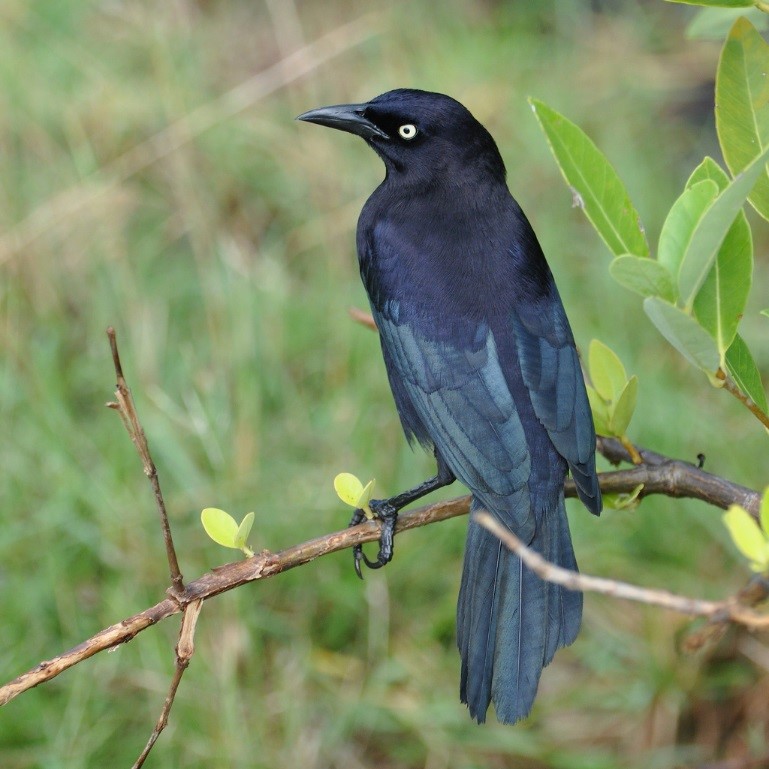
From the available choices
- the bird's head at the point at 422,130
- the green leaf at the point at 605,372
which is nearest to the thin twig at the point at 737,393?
the green leaf at the point at 605,372

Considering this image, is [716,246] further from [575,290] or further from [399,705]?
[575,290]

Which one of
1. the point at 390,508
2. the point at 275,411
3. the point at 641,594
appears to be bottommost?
the point at 275,411

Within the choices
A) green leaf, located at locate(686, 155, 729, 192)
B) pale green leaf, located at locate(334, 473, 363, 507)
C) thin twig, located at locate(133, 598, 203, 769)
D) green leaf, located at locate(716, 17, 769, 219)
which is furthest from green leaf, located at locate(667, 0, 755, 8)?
thin twig, located at locate(133, 598, 203, 769)

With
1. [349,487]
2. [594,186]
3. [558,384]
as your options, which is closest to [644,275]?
[594,186]

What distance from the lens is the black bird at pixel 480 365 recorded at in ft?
7.63

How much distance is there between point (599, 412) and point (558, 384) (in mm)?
307

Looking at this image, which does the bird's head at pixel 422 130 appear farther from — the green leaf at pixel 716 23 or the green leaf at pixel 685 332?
the green leaf at pixel 685 332

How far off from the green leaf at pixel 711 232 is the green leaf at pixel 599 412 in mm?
635

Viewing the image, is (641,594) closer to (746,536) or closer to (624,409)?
(746,536)

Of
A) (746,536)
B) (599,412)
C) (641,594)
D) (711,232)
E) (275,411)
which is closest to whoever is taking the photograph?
(641,594)

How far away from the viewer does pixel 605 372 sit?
6.82 feet

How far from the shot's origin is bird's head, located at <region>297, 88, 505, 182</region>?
279 cm

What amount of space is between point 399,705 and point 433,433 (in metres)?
1.27

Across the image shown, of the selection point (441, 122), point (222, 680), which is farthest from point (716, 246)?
point (222, 680)
